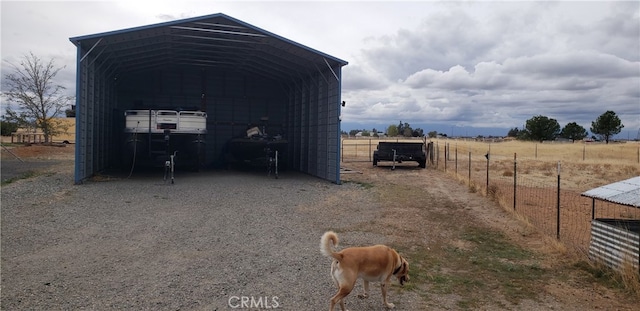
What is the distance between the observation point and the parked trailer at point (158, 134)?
55.5 ft

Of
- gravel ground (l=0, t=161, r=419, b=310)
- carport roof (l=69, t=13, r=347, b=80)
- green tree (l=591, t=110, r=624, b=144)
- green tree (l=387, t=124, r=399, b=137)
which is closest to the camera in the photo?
gravel ground (l=0, t=161, r=419, b=310)

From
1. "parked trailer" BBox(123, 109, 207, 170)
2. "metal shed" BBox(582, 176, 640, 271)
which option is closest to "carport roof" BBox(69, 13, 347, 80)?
"parked trailer" BBox(123, 109, 207, 170)

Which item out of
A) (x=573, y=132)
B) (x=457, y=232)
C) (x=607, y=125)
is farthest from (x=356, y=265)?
(x=573, y=132)

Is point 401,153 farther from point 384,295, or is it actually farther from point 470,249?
point 384,295

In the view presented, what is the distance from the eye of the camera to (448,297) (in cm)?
550

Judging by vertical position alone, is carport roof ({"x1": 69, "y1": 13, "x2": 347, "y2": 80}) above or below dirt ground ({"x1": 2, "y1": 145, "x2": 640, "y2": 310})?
above

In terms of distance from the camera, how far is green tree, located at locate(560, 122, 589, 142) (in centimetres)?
8431

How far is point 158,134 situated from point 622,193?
14.7 meters

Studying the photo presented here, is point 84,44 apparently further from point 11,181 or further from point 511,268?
point 511,268

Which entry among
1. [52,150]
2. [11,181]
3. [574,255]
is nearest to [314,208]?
[574,255]

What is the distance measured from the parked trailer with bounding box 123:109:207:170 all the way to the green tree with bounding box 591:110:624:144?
224 ft

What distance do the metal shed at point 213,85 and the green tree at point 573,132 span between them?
77.0 metres

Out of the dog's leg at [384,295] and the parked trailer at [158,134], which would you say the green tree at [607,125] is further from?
the dog's leg at [384,295]

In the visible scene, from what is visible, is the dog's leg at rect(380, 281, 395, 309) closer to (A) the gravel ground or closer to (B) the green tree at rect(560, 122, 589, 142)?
(A) the gravel ground
